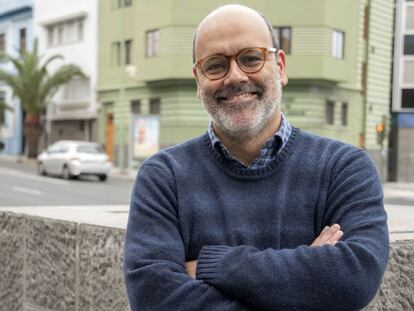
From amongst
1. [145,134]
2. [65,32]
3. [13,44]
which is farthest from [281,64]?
[13,44]

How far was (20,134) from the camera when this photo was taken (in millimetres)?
41750

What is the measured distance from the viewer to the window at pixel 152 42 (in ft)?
103

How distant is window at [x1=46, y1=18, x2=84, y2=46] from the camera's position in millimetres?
36594

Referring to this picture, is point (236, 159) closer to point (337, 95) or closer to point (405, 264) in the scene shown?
point (405, 264)

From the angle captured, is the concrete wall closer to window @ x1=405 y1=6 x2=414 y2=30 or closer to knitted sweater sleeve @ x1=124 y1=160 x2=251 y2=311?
knitted sweater sleeve @ x1=124 y1=160 x2=251 y2=311

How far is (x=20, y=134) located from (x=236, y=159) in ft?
135

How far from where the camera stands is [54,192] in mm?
18906

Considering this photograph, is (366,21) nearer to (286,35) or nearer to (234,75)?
(286,35)

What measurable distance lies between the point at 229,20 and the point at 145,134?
26.1 metres

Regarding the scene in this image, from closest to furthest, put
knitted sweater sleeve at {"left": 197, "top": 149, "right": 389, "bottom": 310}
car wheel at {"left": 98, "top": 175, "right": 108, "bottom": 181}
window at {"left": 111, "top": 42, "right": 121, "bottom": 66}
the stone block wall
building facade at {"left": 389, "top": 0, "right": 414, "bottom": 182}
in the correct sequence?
knitted sweater sleeve at {"left": 197, "top": 149, "right": 389, "bottom": 310}
the stone block wall
car wheel at {"left": 98, "top": 175, "right": 108, "bottom": 181}
building facade at {"left": 389, "top": 0, "right": 414, "bottom": 182}
window at {"left": 111, "top": 42, "right": 121, "bottom": 66}

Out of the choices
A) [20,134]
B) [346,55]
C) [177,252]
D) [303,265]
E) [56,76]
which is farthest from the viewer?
[20,134]

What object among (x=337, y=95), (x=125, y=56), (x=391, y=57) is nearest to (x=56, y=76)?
(x=125, y=56)

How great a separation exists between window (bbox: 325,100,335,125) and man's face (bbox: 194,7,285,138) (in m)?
29.5

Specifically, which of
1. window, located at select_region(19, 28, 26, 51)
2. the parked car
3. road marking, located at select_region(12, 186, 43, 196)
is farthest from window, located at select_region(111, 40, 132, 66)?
road marking, located at select_region(12, 186, 43, 196)
